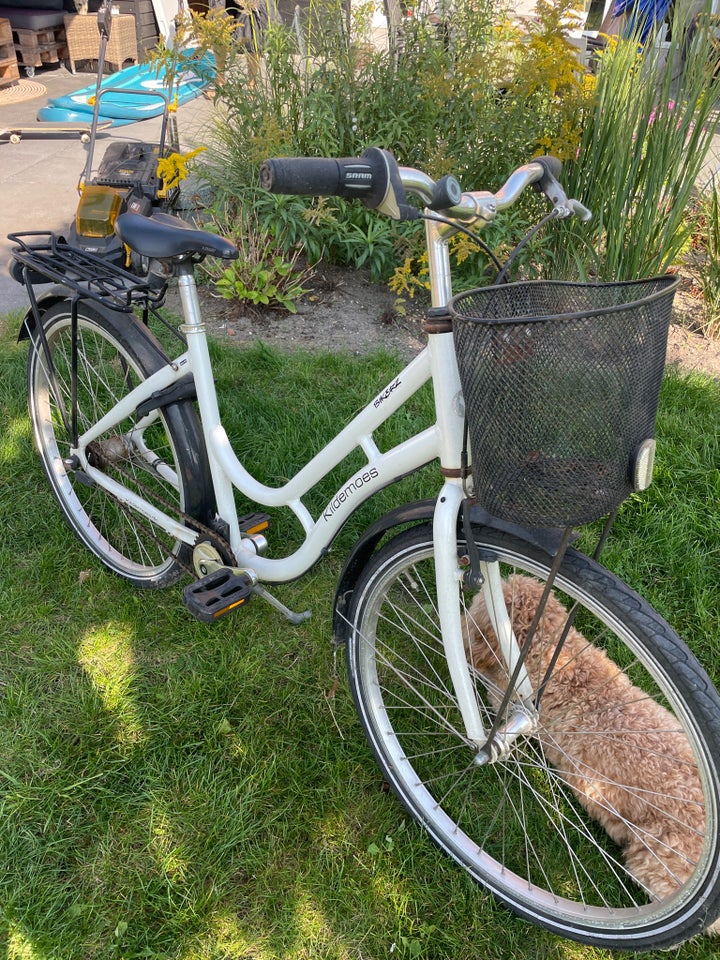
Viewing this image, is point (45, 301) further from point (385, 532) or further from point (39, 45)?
point (39, 45)

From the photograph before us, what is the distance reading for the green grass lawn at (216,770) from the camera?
178cm

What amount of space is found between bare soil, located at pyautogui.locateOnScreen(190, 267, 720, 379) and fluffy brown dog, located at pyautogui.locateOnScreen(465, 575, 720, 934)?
6.78ft

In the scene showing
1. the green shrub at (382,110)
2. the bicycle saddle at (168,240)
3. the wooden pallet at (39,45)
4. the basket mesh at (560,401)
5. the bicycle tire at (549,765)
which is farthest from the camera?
the wooden pallet at (39,45)

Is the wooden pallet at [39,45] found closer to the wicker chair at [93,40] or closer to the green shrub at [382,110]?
the wicker chair at [93,40]

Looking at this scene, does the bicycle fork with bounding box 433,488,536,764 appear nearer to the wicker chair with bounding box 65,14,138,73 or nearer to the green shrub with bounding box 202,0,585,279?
the green shrub with bounding box 202,0,585,279

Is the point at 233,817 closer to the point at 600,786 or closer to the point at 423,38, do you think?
the point at 600,786

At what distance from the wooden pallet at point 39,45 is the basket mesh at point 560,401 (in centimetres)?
1038

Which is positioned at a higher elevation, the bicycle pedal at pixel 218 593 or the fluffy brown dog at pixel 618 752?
the bicycle pedal at pixel 218 593

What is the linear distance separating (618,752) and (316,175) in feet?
5.14

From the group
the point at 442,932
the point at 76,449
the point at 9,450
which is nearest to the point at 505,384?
the point at 442,932

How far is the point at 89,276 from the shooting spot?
2.22 metres

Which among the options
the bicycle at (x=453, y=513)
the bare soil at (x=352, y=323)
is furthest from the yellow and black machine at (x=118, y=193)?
the bicycle at (x=453, y=513)

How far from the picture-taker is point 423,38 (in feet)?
13.3

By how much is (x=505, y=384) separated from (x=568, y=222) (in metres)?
2.74
